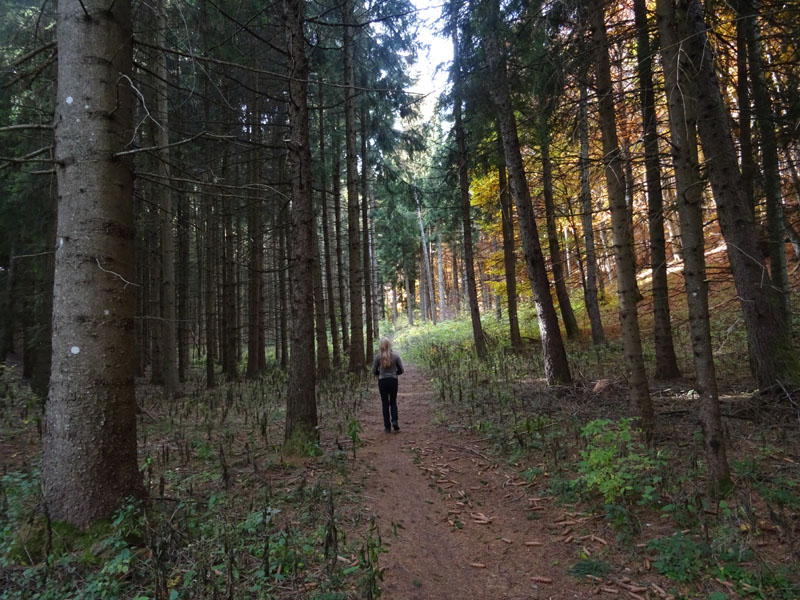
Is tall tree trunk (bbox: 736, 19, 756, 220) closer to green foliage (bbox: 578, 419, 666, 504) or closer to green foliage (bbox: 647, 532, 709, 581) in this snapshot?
green foliage (bbox: 578, 419, 666, 504)

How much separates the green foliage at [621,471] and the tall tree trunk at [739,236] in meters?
2.38

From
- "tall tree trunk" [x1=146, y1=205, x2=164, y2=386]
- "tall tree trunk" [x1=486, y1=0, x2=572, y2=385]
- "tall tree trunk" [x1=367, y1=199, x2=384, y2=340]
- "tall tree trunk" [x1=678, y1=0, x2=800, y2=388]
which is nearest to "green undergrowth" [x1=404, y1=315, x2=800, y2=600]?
"tall tree trunk" [x1=678, y1=0, x2=800, y2=388]

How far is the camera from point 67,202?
12.0 feet

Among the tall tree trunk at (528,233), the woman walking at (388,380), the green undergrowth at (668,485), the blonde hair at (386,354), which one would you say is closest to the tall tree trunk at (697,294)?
the green undergrowth at (668,485)

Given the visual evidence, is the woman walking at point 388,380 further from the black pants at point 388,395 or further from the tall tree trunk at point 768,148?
the tall tree trunk at point 768,148

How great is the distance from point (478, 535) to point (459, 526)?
0.84 ft

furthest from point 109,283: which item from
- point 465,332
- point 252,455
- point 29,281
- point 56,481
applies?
point 465,332

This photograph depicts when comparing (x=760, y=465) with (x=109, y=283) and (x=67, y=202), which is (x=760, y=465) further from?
(x=67, y=202)

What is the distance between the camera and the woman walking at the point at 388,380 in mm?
8125

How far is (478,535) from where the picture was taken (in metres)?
4.54

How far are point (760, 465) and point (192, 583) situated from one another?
222 inches

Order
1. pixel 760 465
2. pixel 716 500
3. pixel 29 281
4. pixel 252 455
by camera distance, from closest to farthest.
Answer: pixel 716 500 → pixel 760 465 → pixel 252 455 → pixel 29 281

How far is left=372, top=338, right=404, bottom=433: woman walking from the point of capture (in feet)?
26.7

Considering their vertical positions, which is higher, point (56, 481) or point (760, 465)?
point (56, 481)
